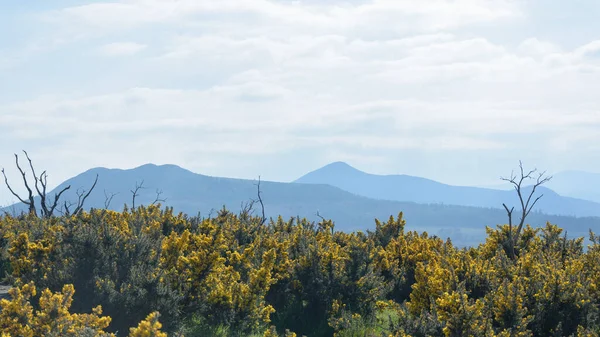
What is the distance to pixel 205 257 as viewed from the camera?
12070 millimetres

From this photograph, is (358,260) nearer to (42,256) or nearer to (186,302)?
(186,302)

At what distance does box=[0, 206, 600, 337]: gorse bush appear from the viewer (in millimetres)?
9125

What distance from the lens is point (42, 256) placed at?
13.0m

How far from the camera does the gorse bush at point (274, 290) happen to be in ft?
29.9

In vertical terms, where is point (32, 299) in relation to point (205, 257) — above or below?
below

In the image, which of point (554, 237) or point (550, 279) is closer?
point (550, 279)

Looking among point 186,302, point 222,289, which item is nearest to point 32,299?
point 186,302

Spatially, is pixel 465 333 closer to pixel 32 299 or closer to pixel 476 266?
pixel 476 266

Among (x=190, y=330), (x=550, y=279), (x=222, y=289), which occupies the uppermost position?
(x=550, y=279)

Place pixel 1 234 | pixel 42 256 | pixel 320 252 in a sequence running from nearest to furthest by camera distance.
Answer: pixel 42 256, pixel 320 252, pixel 1 234

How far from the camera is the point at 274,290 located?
13.9m

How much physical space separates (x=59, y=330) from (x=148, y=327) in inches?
108

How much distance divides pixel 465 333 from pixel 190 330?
5407 millimetres

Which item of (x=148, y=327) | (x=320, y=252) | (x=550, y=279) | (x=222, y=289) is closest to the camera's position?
(x=148, y=327)
